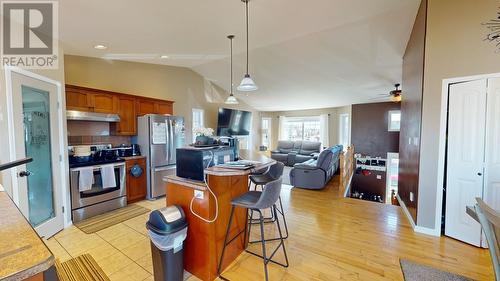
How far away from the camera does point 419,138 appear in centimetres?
282

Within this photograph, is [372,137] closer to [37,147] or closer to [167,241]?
[167,241]

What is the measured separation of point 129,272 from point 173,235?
0.83 m

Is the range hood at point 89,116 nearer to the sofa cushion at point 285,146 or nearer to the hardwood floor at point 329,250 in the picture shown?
the hardwood floor at point 329,250

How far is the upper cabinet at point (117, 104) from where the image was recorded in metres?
3.43

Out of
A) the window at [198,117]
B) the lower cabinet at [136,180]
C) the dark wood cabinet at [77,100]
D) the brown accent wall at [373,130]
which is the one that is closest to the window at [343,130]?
the brown accent wall at [373,130]

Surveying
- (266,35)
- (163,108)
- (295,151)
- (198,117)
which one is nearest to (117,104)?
(163,108)

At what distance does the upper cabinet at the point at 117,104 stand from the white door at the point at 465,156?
494cm

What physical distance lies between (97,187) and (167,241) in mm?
2439

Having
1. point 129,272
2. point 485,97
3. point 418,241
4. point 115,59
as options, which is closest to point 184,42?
point 115,59

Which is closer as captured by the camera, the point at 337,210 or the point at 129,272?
the point at 129,272

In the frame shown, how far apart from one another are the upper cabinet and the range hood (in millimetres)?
129

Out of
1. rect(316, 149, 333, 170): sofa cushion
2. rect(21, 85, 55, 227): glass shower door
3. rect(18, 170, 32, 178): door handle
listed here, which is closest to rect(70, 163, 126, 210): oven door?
rect(21, 85, 55, 227): glass shower door

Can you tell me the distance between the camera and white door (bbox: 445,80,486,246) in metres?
2.42

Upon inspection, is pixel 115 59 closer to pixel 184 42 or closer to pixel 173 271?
pixel 184 42
